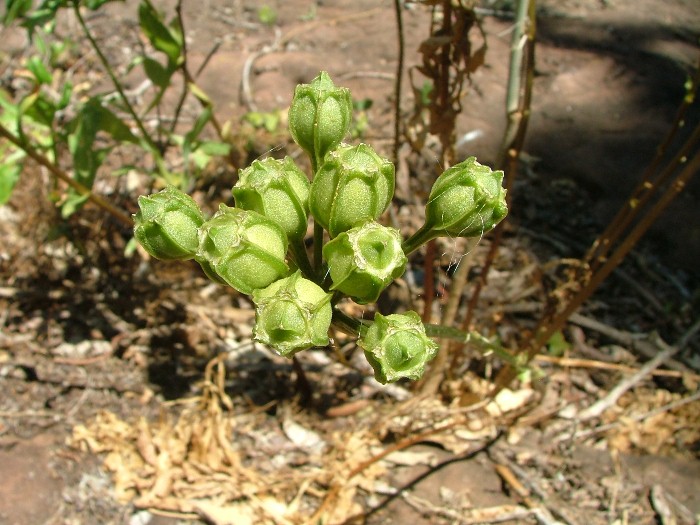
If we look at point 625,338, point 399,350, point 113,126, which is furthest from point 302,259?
point 625,338

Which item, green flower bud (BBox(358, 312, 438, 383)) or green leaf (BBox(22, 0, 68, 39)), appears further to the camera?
green leaf (BBox(22, 0, 68, 39))

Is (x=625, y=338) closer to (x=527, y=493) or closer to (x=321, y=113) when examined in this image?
(x=527, y=493)

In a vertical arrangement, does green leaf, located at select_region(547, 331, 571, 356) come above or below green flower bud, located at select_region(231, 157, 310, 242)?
below

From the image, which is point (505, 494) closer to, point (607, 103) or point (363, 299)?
point (363, 299)

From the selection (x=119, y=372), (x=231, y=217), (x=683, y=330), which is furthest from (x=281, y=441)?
(x=683, y=330)

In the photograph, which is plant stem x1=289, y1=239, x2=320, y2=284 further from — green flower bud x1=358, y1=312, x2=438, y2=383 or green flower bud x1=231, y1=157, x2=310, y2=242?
green flower bud x1=358, y1=312, x2=438, y2=383

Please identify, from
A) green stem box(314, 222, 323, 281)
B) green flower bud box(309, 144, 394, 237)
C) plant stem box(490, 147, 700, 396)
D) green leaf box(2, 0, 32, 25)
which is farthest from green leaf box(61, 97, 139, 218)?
plant stem box(490, 147, 700, 396)

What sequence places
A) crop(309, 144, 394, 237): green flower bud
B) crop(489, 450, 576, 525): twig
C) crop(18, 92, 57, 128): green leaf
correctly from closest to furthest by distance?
crop(309, 144, 394, 237): green flower bud, crop(489, 450, 576, 525): twig, crop(18, 92, 57, 128): green leaf

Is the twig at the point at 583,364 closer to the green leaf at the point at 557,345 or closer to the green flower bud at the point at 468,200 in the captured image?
the green leaf at the point at 557,345
